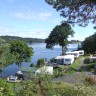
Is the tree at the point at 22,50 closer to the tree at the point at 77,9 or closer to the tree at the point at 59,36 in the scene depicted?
the tree at the point at 59,36

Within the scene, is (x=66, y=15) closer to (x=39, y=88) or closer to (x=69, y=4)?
(x=69, y=4)

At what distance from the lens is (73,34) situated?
74.1 meters

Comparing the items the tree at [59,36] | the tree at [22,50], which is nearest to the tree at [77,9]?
the tree at [22,50]

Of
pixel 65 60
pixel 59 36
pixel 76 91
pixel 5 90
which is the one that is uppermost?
pixel 59 36

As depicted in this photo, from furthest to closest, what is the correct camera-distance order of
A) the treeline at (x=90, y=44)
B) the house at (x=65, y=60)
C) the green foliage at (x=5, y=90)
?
the treeline at (x=90, y=44)
the house at (x=65, y=60)
the green foliage at (x=5, y=90)

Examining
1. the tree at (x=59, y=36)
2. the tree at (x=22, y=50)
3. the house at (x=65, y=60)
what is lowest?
the house at (x=65, y=60)

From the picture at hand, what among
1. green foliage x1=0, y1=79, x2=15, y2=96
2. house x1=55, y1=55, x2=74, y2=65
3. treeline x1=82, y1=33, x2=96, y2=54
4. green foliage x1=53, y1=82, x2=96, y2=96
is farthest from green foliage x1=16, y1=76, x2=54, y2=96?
treeline x1=82, y1=33, x2=96, y2=54

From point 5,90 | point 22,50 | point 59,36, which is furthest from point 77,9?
point 59,36

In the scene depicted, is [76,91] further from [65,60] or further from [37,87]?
[65,60]

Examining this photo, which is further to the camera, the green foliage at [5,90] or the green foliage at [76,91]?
the green foliage at [5,90]

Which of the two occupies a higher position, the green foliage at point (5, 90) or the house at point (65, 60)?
the green foliage at point (5, 90)

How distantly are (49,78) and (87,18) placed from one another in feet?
16.8

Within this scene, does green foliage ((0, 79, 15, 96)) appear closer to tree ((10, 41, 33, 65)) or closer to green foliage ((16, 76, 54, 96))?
green foliage ((16, 76, 54, 96))

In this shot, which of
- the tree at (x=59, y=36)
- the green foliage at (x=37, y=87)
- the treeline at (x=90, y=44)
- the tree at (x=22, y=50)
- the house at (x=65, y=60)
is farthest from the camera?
the treeline at (x=90, y=44)
